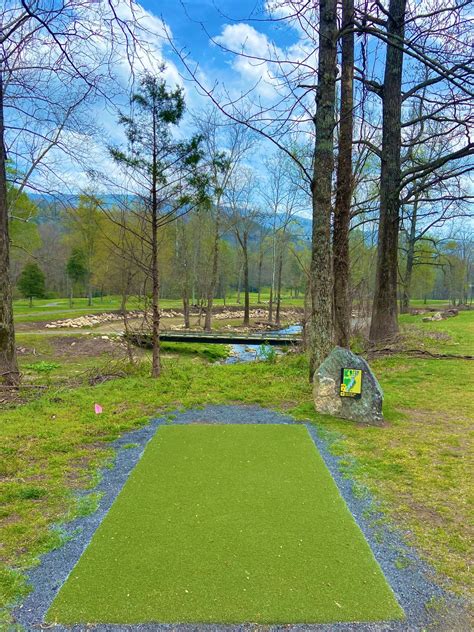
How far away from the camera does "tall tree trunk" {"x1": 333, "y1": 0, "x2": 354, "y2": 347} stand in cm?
677

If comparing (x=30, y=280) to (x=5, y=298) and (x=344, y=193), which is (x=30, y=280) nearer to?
(x=5, y=298)

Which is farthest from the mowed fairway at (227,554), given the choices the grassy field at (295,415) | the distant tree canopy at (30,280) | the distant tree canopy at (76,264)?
the distant tree canopy at (76,264)

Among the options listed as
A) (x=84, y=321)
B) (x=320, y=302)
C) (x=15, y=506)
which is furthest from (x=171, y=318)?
(x=15, y=506)

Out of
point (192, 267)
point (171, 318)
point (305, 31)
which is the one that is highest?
point (305, 31)

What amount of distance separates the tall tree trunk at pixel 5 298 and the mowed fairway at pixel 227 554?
13.8 feet

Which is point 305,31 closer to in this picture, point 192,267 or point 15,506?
point 15,506

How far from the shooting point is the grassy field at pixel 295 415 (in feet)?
7.72

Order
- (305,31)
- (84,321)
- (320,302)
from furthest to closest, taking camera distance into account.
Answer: (84,321) → (320,302) → (305,31)

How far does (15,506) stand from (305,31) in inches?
241

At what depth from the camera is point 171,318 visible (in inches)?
1064

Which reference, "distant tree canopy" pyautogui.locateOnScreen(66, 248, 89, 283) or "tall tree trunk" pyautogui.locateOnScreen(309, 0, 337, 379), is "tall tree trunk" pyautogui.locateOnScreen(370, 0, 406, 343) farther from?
"distant tree canopy" pyautogui.locateOnScreen(66, 248, 89, 283)

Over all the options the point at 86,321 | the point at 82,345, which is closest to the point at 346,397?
the point at 82,345

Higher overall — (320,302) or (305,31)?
(305,31)

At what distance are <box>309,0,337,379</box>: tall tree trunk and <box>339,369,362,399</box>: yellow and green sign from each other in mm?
1105
